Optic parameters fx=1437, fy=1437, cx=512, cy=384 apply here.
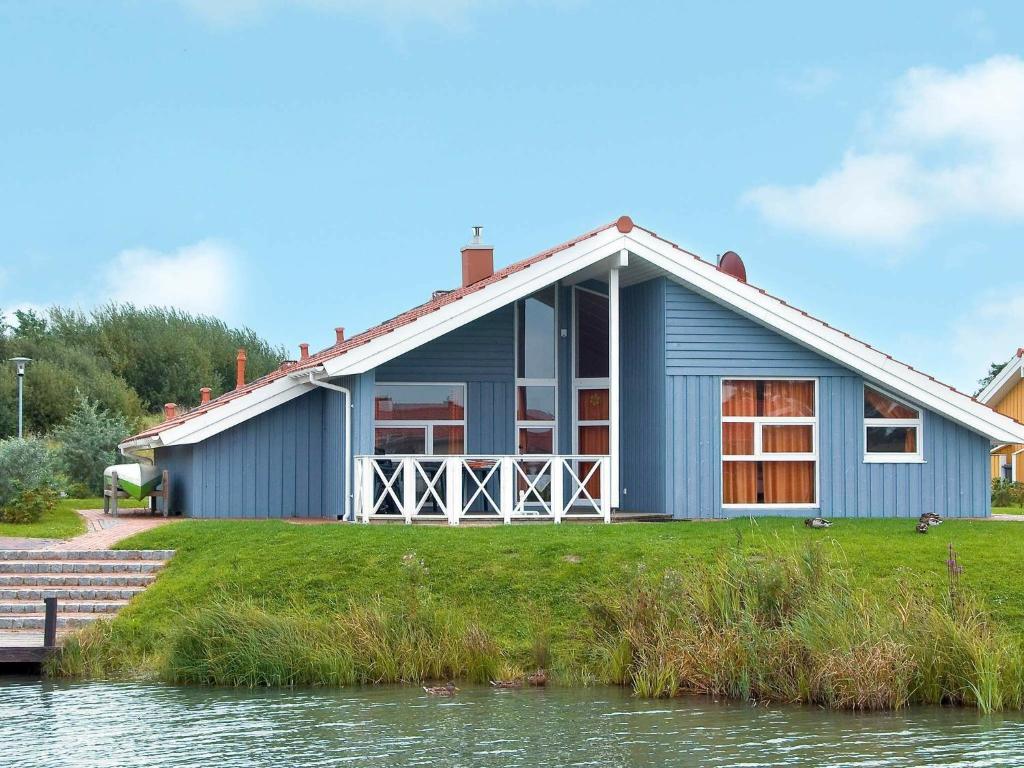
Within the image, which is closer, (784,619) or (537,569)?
(784,619)

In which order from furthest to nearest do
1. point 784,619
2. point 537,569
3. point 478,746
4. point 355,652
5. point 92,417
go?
1. point 92,417
2. point 537,569
3. point 355,652
4. point 784,619
5. point 478,746

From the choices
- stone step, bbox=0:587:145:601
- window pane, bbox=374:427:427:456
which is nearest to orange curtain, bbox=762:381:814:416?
window pane, bbox=374:427:427:456

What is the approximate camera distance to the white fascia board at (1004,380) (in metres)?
38.6

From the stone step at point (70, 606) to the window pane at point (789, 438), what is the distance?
10.6 m

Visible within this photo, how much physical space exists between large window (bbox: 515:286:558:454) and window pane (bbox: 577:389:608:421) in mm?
453

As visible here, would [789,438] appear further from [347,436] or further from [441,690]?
[441,690]

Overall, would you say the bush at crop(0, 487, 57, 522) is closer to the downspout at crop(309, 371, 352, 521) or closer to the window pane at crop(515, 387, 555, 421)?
the downspout at crop(309, 371, 352, 521)

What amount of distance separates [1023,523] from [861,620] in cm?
955

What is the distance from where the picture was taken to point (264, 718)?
13516mm

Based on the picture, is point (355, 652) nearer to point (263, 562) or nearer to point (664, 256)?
point (263, 562)

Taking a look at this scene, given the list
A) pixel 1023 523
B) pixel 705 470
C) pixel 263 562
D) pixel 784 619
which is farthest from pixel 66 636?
pixel 1023 523

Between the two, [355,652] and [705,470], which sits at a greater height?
[705,470]

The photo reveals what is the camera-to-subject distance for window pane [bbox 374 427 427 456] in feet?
79.3

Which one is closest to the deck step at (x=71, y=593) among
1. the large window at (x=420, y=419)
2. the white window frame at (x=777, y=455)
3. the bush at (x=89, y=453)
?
the large window at (x=420, y=419)
